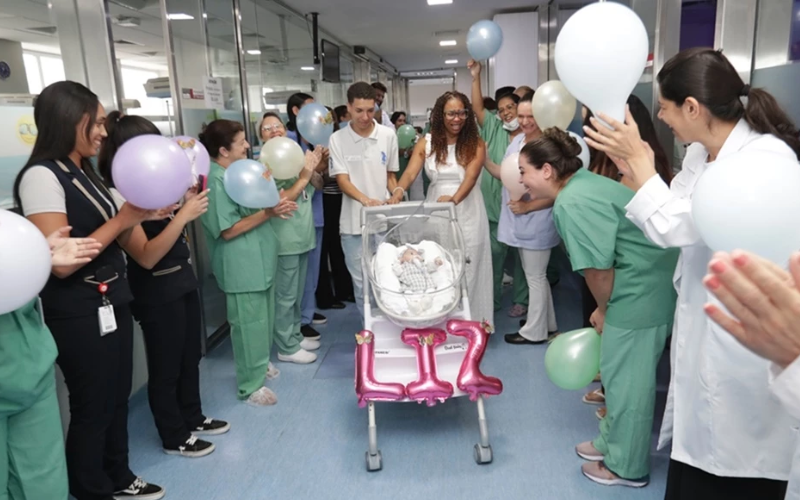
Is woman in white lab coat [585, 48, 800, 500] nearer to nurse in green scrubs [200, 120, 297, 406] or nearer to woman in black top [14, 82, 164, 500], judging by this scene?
woman in black top [14, 82, 164, 500]

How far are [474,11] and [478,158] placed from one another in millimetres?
4390

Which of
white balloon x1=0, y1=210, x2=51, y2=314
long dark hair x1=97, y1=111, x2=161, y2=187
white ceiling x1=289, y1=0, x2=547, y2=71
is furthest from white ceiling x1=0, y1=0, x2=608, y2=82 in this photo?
white balloon x1=0, y1=210, x2=51, y2=314

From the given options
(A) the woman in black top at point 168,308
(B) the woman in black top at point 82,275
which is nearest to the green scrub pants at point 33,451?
(B) the woman in black top at point 82,275

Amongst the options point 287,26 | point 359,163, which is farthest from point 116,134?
point 287,26

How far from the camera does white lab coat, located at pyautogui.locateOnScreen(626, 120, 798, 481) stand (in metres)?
1.44

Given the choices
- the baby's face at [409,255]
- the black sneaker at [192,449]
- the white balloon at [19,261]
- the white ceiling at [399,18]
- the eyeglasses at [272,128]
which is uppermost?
→ the white ceiling at [399,18]

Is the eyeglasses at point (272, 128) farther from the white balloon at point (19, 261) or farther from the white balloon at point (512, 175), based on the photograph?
the white balloon at point (19, 261)

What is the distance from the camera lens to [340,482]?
242cm

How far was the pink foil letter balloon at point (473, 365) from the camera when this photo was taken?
2.51 meters

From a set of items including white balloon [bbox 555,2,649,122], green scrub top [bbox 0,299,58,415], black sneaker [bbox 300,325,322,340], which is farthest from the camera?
black sneaker [bbox 300,325,322,340]

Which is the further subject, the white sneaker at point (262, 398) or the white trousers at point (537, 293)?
the white trousers at point (537, 293)

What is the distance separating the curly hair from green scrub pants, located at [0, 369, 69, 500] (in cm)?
246

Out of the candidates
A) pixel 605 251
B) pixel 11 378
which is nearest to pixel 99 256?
pixel 11 378

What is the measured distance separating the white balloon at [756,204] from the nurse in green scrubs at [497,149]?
265cm
